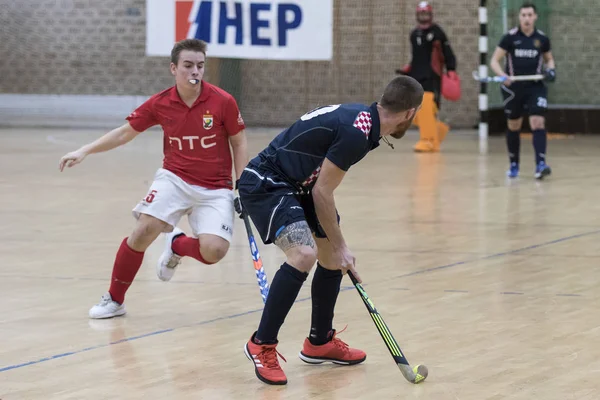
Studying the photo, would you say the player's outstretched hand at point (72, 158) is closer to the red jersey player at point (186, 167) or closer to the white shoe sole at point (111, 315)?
the red jersey player at point (186, 167)

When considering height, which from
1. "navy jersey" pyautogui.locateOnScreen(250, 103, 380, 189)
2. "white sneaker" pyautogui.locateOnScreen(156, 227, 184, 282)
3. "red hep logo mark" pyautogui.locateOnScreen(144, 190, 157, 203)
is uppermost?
"navy jersey" pyautogui.locateOnScreen(250, 103, 380, 189)

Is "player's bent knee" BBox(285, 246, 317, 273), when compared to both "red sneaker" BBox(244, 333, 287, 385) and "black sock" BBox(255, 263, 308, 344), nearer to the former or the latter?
"black sock" BBox(255, 263, 308, 344)

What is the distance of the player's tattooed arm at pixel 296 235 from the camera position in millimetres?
4359

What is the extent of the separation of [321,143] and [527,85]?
25.6 ft

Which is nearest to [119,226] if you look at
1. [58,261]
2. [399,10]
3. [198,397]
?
[58,261]

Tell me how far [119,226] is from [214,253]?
10.00ft

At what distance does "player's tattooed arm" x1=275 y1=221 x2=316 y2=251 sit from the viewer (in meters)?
4.36

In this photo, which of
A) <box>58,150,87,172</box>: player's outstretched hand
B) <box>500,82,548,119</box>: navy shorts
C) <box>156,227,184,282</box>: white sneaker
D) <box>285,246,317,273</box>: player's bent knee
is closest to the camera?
<box>285,246,317,273</box>: player's bent knee

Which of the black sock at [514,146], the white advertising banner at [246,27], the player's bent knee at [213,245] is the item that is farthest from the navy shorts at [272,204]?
the white advertising banner at [246,27]

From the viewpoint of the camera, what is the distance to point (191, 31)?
14.7 metres

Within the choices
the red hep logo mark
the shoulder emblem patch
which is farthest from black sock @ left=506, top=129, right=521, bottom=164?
the shoulder emblem patch

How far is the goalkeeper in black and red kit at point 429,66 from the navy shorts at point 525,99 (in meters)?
2.71

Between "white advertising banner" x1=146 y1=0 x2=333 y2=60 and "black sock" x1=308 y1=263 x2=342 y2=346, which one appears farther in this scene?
"white advertising banner" x1=146 y1=0 x2=333 y2=60

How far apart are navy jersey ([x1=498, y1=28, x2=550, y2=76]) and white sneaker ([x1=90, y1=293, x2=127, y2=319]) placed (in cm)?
727
